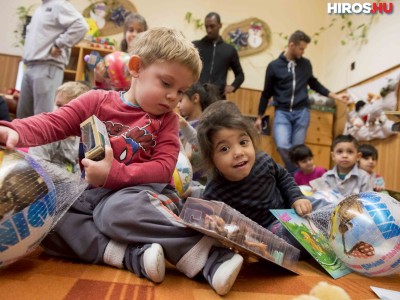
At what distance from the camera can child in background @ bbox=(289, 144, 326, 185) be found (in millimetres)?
2387

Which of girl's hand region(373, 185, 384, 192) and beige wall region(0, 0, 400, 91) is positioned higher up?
beige wall region(0, 0, 400, 91)

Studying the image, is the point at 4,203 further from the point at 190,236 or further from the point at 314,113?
the point at 314,113

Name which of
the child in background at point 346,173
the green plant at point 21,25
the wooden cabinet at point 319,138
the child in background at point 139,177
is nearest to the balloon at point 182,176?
the child in background at point 139,177

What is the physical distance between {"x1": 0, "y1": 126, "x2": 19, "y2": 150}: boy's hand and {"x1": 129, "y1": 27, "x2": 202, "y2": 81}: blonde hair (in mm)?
357

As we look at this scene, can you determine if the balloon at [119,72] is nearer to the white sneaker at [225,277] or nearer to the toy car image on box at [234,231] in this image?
the toy car image on box at [234,231]

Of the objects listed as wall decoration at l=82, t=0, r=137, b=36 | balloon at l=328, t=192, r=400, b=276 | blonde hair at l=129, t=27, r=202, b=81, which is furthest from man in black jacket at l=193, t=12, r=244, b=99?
balloon at l=328, t=192, r=400, b=276

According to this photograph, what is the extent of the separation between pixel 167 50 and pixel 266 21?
3.26m

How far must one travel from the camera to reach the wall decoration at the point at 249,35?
370 centimetres

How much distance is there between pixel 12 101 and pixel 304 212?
8.16 feet

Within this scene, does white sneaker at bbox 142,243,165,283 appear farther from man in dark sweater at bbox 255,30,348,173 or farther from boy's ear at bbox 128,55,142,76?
man in dark sweater at bbox 255,30,348,173

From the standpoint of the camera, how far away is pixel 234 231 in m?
0.71

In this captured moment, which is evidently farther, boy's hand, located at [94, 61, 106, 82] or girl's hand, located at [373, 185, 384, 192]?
girl's hand, located at [373, 185, 384, 192]

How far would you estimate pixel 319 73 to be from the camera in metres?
3.86

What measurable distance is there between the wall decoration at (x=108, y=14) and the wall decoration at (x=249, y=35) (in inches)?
42.7
